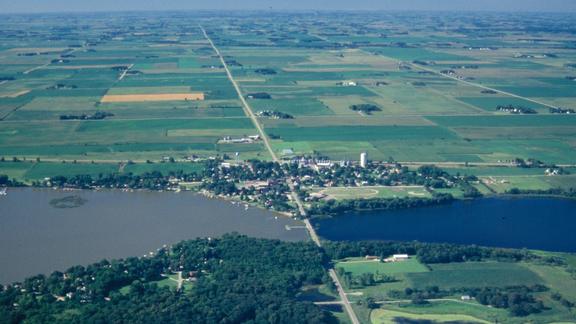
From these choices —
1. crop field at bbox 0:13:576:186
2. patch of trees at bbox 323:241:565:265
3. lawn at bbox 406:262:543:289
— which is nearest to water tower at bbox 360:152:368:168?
crop field at bbox 0:13:576:186

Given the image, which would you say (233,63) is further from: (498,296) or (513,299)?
(513,299)

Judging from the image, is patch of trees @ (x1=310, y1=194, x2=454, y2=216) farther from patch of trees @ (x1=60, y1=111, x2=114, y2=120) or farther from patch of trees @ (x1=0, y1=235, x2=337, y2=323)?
patch of trees @ (x1=60, y1=111, x2=114, y2=120)

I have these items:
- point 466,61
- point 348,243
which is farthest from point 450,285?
point 466,61

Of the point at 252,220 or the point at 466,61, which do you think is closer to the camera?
the point at 252,220

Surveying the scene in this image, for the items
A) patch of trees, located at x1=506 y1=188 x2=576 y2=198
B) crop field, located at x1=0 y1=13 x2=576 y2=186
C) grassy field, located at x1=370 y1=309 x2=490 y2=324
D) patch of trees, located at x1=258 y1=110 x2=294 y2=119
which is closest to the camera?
grassy field, located at x1=370 y1=309 x2=490 y2=324

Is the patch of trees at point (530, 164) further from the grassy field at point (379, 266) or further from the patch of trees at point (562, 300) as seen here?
the patch of trees at point (562, 300)

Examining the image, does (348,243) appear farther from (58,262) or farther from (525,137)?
(525,137)

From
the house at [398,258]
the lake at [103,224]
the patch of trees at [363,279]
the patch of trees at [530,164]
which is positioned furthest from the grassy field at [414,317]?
the patch of trees at [530,164]
